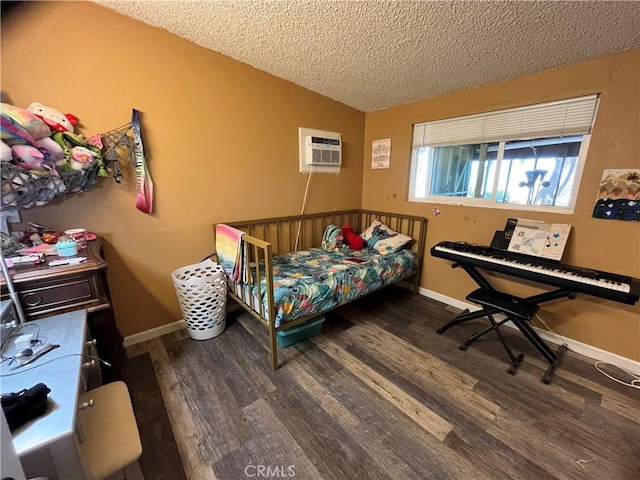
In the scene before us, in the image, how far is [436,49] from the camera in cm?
182

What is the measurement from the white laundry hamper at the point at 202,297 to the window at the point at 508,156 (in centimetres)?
221

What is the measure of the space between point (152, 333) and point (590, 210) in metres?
3.46

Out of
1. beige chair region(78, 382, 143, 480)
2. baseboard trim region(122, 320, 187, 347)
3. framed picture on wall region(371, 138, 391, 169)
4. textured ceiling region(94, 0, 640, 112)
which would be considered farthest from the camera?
framed picture on wall region(371, 138, 391, 169)

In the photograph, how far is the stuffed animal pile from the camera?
121 centimetres

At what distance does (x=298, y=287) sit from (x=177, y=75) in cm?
182

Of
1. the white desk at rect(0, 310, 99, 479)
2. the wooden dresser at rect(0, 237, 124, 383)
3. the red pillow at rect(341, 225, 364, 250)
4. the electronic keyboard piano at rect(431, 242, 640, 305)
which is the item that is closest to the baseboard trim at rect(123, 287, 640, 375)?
the electronic keyboard piano at rect(431, 242, 640, 305)

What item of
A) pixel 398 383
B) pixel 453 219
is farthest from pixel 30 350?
pixel 453 219

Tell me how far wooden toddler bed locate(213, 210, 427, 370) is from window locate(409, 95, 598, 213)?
0.55 m

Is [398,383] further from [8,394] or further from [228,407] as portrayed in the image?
[8,394]

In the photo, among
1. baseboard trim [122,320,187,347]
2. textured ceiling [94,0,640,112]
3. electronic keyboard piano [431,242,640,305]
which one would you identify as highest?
textured ceiling [94,0,640,112]

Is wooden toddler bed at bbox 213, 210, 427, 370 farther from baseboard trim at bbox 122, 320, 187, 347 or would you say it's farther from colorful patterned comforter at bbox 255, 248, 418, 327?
baseboard trim at bbox 122, 320, 187, 347

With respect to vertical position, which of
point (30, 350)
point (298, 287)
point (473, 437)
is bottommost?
point (473, 437)

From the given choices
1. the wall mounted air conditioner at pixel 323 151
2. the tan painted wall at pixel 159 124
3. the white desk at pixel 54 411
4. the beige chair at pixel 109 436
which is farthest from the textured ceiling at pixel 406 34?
the beige chair at pixel 109 436

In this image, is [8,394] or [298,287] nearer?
[8,394]
